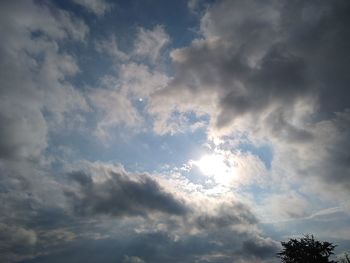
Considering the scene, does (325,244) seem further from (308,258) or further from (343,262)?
(343,262)

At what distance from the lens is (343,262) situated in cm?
6925

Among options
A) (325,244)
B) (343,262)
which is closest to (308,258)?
(325,244)

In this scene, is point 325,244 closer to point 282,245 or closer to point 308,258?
point 308,258

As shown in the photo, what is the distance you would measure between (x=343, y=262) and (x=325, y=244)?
36.4ft

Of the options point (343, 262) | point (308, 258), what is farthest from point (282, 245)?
point (343, 262)

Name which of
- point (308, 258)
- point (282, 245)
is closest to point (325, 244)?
point (308, 258)

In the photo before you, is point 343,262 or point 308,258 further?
point 343,262

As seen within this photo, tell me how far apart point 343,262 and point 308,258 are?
474 inches

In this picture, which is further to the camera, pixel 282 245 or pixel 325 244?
pixel 282 245

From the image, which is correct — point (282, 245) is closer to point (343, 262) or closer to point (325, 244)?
point (325, 244)

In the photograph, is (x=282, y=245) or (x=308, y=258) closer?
(x=308, y=258)

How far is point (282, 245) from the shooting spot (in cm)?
6862

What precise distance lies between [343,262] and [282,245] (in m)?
14.8
